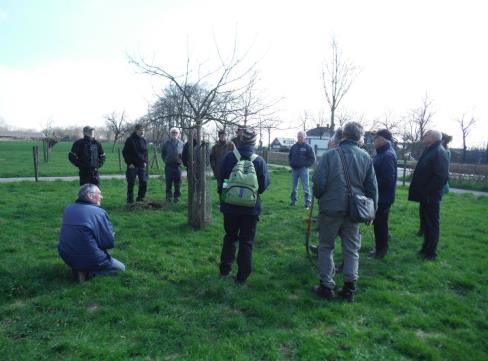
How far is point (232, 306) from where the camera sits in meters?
4.15

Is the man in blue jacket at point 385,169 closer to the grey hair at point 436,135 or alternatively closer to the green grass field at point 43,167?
the grey hair at point 436,135

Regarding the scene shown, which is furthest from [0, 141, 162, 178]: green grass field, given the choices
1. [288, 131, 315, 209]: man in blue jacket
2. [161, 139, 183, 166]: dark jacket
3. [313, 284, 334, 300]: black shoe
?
[313, 284, 334, 300]: black shoe

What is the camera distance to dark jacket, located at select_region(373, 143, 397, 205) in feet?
18.6

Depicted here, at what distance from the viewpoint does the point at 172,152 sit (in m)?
9.44

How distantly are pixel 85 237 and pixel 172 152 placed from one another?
5210 millimetres

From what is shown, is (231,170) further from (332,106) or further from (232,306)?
(332,106)

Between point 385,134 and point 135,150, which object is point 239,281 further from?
point 135,150

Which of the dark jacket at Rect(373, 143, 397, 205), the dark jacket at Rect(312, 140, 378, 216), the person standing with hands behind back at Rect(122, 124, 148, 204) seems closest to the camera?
the dark jacket at Rect(312, 140, 378, 216)

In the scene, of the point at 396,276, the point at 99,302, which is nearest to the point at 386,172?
the point at 396,276

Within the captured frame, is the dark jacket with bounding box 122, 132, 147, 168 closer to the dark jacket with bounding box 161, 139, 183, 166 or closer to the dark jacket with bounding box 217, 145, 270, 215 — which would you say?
the dark jacket with bounding box 161, 139, 183, 166

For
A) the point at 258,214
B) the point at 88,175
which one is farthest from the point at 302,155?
the point at 258,214

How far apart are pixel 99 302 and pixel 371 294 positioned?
3102mm

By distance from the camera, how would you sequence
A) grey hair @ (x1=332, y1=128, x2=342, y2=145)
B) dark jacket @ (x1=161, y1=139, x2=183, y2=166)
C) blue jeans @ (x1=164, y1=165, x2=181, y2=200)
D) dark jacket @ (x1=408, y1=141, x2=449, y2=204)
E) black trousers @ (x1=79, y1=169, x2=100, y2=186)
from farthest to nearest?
blue jeans @ (x1=164, y1=165, x2=181, y2=200) → dark jacket @ (x1=161, y1=139, x2=183, y2=166) → black trousers @ (x1=79, y1=169, x2=100, y2=186) → dark jacket @ (x1=408, y1=141, x2=449, y2=204) → grey hair @ (x1=332, y1=128, x2=342, y2=145)

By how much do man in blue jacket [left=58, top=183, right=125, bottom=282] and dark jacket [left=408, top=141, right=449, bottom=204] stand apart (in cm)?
456
